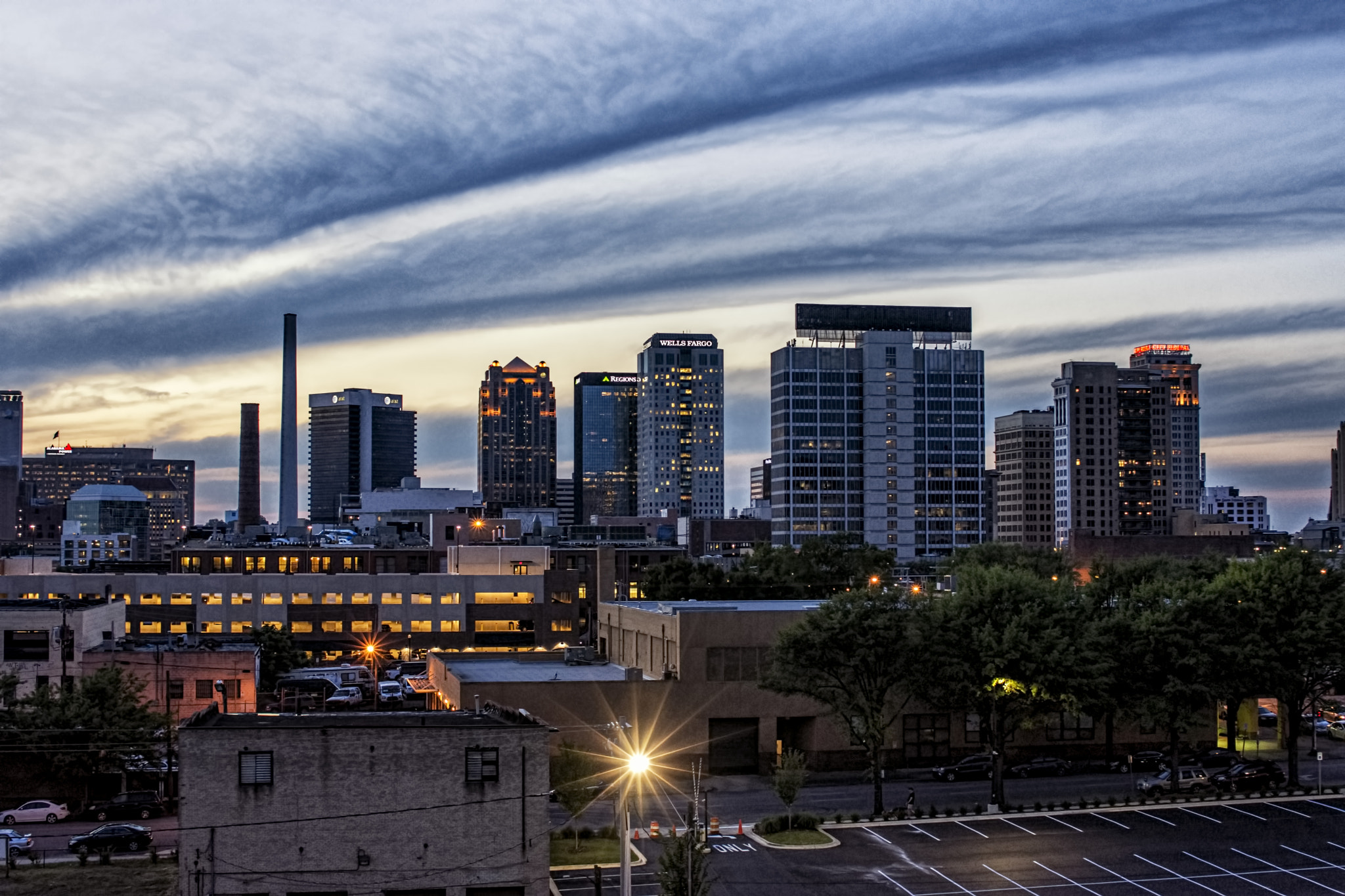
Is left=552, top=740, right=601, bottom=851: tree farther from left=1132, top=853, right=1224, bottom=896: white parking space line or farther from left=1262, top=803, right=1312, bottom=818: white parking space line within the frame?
left=1262, top=803, right=1312, bottom=818: white parking space line

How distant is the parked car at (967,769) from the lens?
240 feet

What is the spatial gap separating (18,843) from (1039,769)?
5209 cm

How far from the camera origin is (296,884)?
144 feet

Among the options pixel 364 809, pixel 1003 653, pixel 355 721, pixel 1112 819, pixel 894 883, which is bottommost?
pixel 1112 819

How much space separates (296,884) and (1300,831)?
142ft

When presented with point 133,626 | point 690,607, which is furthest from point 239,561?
point 690,607

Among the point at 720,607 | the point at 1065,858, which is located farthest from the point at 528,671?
the point at 1065,858

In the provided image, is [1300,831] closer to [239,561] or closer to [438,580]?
[438,580]

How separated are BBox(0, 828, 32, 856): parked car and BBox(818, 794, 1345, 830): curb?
34.0 m

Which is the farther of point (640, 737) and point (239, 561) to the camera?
point (239, 561)

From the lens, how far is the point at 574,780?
57.8 m

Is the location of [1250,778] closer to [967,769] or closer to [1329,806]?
[1329,806]

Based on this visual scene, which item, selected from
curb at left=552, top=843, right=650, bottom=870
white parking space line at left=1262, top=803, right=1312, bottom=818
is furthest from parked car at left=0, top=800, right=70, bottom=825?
white parking space line at left=1262, top=803, right=1312, bottom=818

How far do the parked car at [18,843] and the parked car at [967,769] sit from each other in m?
45.6
